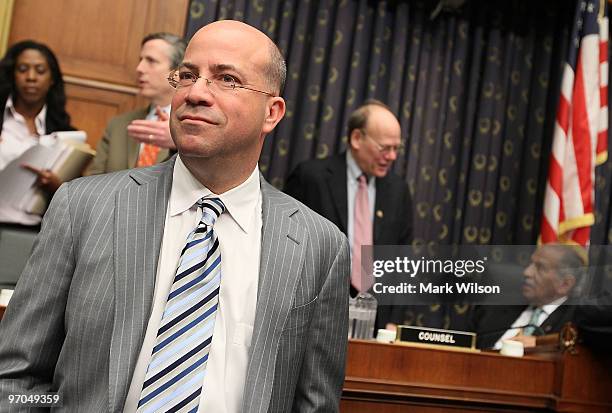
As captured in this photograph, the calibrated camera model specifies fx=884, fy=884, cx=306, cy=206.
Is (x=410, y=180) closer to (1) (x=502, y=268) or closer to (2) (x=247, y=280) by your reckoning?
(1) (x=502, y=268)

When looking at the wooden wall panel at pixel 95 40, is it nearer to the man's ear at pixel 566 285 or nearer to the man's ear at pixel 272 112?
the man's ear at pixel 566 285

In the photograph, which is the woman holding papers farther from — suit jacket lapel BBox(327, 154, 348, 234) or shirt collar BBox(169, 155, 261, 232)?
shirt collar BBox(169, 155, 261, 232)

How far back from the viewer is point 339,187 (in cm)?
429

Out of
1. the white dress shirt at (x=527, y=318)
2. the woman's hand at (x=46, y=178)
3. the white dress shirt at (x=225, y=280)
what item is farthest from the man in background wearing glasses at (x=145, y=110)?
the white dress shirt at (x=225, y=280)

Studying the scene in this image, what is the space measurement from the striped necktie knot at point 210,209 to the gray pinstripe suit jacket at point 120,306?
0.28ft

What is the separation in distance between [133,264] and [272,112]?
0.50 m

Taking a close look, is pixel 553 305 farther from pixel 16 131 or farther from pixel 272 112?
pixel 16 131

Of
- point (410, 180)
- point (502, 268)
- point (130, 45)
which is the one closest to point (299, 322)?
point (502, 268)

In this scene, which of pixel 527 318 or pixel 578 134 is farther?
pixel 578 134

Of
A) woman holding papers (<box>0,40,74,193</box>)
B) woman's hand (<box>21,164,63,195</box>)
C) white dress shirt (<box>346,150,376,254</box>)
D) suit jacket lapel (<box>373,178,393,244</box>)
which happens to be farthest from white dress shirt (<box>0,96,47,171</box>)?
suit jacket lapel (<box>373,178,393,244</box>)

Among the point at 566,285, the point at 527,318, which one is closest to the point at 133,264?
the point at 566,285

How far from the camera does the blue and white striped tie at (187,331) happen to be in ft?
5.49

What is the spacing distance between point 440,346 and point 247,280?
1543mm

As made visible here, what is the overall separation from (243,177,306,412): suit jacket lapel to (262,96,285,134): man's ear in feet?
0.52
